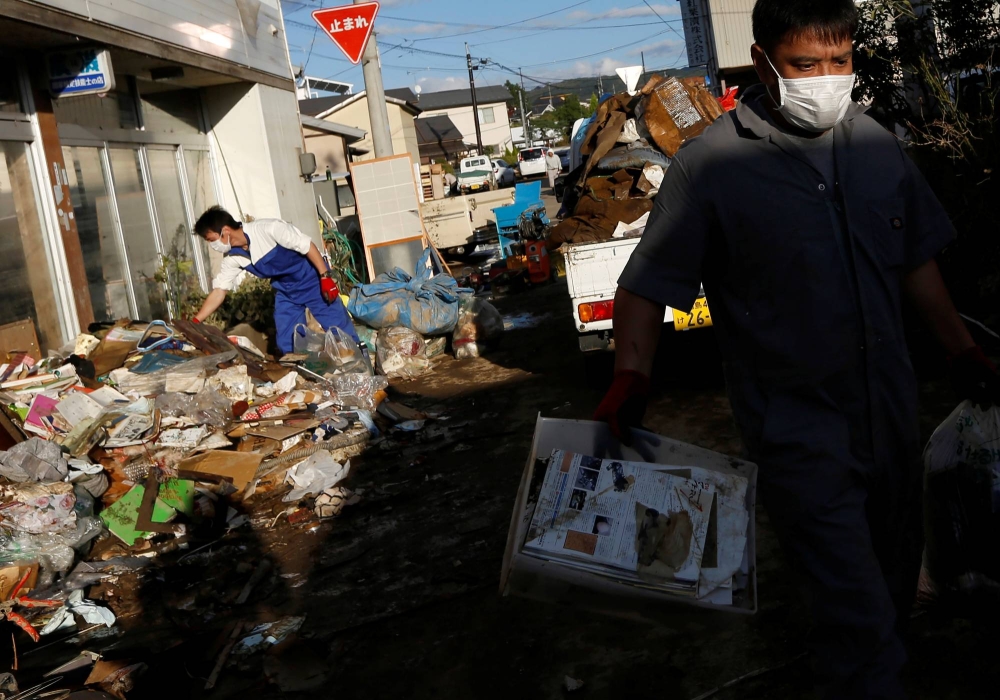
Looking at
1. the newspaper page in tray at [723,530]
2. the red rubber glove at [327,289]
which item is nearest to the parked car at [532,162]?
the red rubber glove at [327,289]

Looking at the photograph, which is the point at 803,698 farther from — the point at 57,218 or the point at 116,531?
the point at 57,218

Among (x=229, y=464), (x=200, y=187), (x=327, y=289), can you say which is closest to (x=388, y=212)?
(x=200, y=187)

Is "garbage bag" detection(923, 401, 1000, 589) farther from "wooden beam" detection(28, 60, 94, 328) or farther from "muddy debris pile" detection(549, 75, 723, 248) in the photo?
"wooden beam" detection(28, 60, 94, 328)

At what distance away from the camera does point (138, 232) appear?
10203 millimetres

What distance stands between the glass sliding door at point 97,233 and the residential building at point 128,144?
0.06ft

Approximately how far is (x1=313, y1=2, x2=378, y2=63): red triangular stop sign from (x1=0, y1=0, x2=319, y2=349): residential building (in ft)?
2.90

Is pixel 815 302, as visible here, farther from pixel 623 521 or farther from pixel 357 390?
pixel 357 390

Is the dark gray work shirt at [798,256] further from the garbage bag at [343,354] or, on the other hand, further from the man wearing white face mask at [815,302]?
the garbage bag at [343,354]

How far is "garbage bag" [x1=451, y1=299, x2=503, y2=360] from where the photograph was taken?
9.53 meters

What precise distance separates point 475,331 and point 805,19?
744 centimetres

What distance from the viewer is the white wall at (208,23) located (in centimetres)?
853

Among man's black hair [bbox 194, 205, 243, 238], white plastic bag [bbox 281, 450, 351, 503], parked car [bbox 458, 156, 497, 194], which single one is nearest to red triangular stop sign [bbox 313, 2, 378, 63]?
man's black hair [bbox 194, 205, 243, 238]

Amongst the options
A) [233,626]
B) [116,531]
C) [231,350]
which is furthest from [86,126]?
[233,626]

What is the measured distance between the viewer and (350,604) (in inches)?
166
